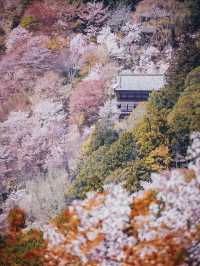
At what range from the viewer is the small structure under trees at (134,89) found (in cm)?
718

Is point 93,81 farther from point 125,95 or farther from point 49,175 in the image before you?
point 49,175

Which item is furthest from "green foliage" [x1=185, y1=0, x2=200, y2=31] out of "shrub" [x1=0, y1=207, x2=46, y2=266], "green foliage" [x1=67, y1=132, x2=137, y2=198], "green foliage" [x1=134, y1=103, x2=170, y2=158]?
"shrub" [x1=0, y1=207, x2=46, y2=266]

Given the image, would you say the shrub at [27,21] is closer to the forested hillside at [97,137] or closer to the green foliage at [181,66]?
the forested hillside at [97,137]

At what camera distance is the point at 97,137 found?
22.5ft

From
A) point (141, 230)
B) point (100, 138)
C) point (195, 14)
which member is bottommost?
point (141, 230)

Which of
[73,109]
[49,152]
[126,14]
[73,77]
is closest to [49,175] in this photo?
[49,152]

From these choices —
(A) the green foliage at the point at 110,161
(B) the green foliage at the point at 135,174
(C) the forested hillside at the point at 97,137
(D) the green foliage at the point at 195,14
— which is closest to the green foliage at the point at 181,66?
(C) the forested hillside at the point at 97,137

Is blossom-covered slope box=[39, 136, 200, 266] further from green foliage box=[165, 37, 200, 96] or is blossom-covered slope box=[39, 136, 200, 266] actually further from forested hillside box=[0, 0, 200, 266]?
green foliage box=[165, 37, 200, 96]

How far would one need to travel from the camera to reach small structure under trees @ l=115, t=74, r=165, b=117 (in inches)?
283

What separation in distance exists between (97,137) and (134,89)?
0.88 meters

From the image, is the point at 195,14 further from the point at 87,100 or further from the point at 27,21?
the point at 27,21

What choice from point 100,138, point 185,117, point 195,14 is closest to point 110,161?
point 100,138

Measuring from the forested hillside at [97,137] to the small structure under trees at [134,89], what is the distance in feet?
0.46

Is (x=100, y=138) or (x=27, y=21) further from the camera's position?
(x=27, y=21)
